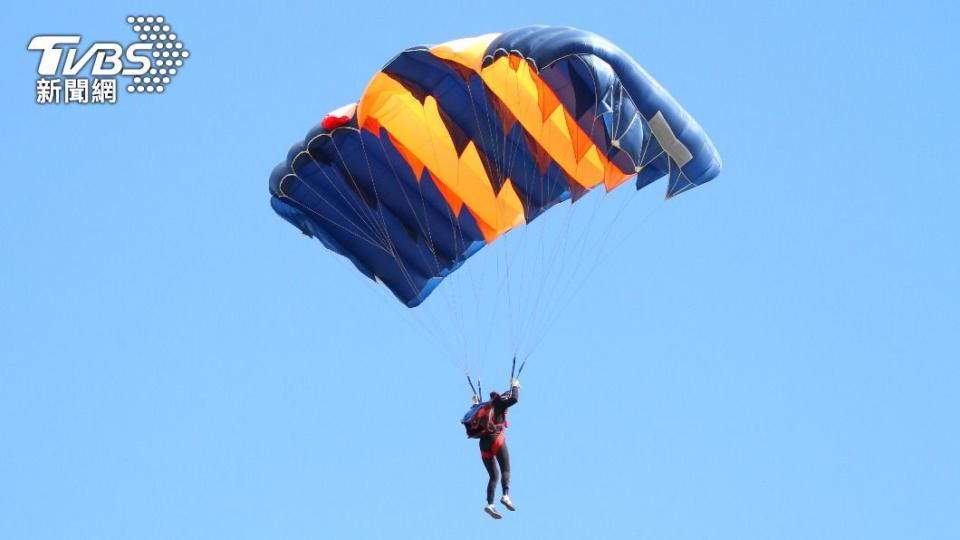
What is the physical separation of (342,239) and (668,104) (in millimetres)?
5175

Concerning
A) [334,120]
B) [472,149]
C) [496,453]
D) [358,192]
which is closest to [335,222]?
[358,192]

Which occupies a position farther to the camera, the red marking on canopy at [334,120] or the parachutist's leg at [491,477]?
the red marking on canopy at [334,120]

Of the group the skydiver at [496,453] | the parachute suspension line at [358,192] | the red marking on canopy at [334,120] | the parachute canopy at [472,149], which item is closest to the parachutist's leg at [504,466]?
the skydiver at [496,453]

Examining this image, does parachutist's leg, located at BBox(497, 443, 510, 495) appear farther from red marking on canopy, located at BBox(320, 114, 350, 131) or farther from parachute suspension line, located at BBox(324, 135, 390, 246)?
red marking on canopy, located at BBox(320, 114, 350, 131)

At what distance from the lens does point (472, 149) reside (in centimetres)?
2238

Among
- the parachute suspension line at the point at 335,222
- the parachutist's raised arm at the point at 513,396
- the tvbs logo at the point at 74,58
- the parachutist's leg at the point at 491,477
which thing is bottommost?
the parachutist's leg at the point at 491,477

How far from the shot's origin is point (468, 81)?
21.4 metres

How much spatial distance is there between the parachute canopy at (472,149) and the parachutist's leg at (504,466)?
3128 millimetres

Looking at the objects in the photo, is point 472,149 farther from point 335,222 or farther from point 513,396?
point 513,396

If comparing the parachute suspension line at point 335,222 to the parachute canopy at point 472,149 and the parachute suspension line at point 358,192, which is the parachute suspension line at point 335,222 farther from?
the parachute suspension line at point 358,192

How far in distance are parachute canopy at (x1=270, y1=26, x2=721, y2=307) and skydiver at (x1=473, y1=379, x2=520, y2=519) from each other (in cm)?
290

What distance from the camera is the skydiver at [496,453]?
20859mm

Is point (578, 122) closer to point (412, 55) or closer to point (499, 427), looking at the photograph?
point (412, 55)

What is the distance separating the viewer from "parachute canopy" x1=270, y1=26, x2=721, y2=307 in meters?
20.4
